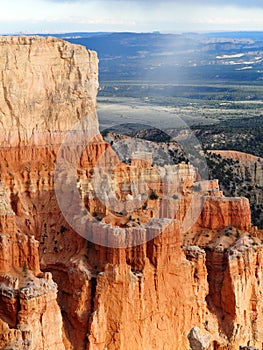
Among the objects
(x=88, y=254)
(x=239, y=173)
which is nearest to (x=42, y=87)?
(x=88, y=254)

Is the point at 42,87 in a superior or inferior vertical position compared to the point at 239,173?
superior

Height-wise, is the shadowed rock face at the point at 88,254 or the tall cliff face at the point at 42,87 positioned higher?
the tall cliff face at the point at 42,87

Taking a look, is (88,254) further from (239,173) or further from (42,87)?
(239,173)

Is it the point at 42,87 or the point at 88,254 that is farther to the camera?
the point at 42,87

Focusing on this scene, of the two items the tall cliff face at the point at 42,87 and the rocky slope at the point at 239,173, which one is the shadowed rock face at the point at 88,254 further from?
the rocky slope at the point at 239,173

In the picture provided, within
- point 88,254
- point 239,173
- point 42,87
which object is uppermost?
point 42,87

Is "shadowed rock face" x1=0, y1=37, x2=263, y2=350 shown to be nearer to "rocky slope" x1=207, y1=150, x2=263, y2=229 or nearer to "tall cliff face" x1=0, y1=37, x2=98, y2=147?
"tall cliff face" x1=0, y1=37, x2=98, y2=147

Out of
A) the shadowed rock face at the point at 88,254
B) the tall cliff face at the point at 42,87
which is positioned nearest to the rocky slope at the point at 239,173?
the shadowed rock face at the point at 88,254

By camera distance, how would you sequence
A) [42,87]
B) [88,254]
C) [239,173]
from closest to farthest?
[88,254], [42,87], [239,173]
